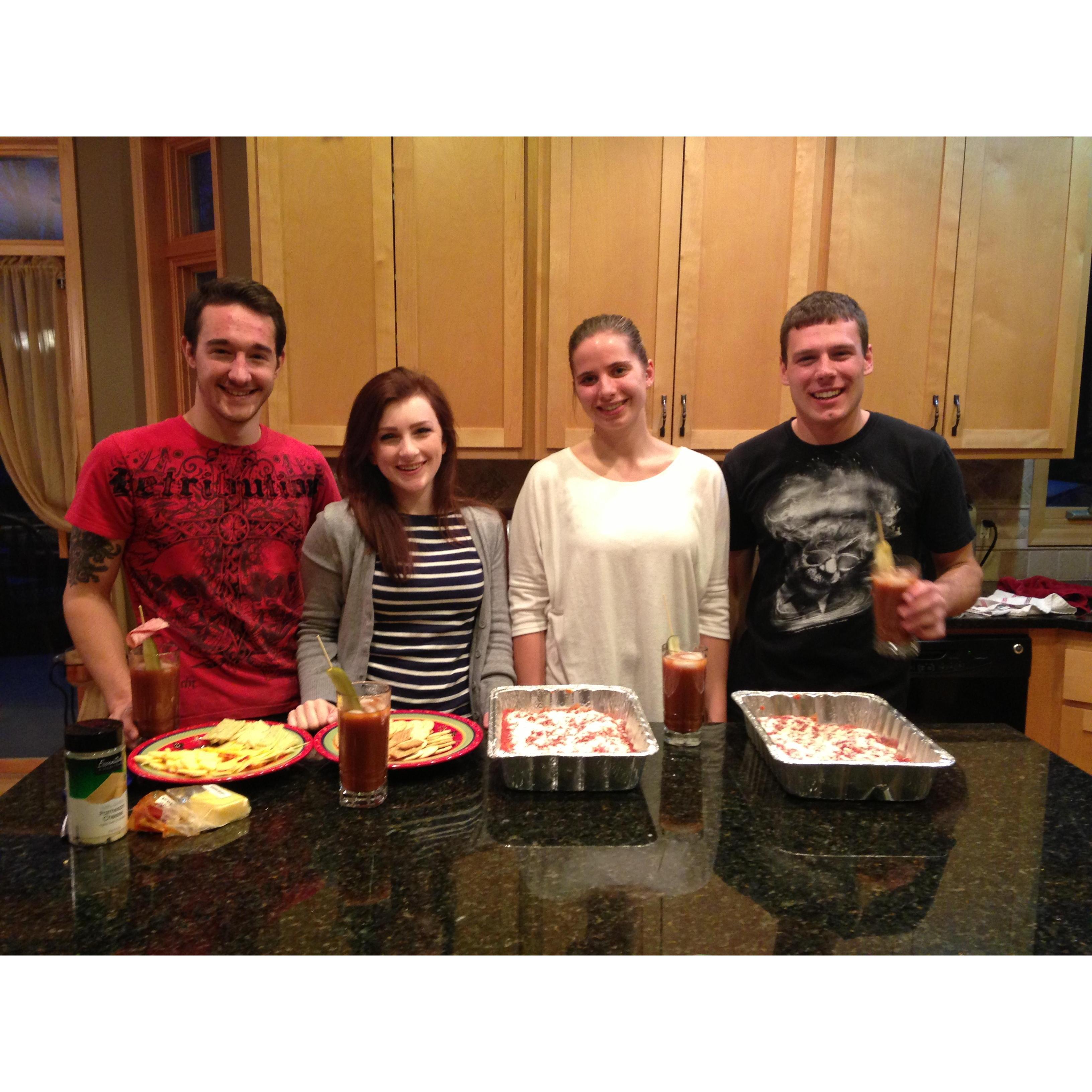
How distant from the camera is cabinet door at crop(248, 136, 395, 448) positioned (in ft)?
9.57

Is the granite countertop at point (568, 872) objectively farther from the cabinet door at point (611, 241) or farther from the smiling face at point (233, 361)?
the cabinet door at point (611, 241)

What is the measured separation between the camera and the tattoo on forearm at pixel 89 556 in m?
1.86

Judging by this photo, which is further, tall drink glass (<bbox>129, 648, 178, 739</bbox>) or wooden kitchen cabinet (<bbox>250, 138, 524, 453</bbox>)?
wooden kitchen cabinet (<bbox>250, 138, 524, 453</bbox>)

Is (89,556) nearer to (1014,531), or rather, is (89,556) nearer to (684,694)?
(684,694)

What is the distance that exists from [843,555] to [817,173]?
173 centimetres

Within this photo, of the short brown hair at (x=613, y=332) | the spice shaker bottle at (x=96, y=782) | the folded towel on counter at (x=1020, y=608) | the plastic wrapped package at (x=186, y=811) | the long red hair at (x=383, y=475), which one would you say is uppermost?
the short brown hair at (x=613, y=332)

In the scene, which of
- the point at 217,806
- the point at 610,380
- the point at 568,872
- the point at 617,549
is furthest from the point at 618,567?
the point at 217,806

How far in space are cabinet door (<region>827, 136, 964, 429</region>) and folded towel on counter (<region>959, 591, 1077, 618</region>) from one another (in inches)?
28.3

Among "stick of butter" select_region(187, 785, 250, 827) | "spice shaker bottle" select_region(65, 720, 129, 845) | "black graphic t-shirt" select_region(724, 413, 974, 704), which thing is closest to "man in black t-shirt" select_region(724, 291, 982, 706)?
"black graphic t-shirt" select_region(724, 413, 974, 704)

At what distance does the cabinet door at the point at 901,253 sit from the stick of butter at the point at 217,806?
2.69 metres

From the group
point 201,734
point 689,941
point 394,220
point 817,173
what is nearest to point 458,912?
point 689,941

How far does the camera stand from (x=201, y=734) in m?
1.48

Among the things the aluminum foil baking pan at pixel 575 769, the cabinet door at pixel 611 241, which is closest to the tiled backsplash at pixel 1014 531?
the cabinet door at pixel 611 241

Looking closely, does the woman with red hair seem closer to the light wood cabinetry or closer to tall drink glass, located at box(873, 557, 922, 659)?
tall drink glass, located at box(873, 557, 922, 659)
